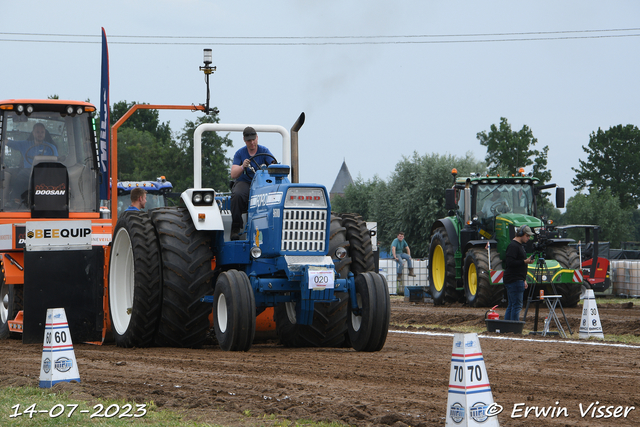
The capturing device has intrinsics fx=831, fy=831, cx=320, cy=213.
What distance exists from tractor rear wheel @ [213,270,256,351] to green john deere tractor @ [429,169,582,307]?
9.06 metres

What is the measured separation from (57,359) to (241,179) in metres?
3.66

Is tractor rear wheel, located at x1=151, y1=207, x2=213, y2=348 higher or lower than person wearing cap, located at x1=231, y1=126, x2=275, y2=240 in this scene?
lower

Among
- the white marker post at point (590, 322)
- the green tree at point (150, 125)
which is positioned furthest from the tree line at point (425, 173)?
the white marker post at point (590, 322)

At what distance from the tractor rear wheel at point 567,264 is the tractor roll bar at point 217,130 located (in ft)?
28.3

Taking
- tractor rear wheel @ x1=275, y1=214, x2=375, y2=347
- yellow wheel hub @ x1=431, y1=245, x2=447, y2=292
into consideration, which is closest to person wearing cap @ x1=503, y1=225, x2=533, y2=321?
tractor rear wheel @ x1=275, y1=214, x2=375, y2=347

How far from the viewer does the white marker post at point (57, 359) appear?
6.48 m

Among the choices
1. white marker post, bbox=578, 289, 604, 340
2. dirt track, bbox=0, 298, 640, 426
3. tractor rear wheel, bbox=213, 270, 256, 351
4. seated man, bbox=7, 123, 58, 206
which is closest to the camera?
dirt track, bbox=0, 298, 640, 426

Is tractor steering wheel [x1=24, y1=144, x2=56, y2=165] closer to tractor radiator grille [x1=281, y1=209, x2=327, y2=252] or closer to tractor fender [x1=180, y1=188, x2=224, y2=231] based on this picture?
tractor fender [x1=180, y1=188, x2=224, y2=231]

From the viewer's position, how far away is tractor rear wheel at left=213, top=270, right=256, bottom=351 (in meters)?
8.23

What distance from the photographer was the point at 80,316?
9773mm

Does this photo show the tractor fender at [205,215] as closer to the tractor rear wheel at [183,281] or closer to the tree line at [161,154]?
the tractor rear wheel at [183,281]

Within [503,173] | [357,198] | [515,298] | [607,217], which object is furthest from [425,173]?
[515,298]

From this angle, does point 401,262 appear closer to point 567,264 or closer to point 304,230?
point 567,264

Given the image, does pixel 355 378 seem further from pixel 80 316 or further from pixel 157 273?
pixel 80 316
